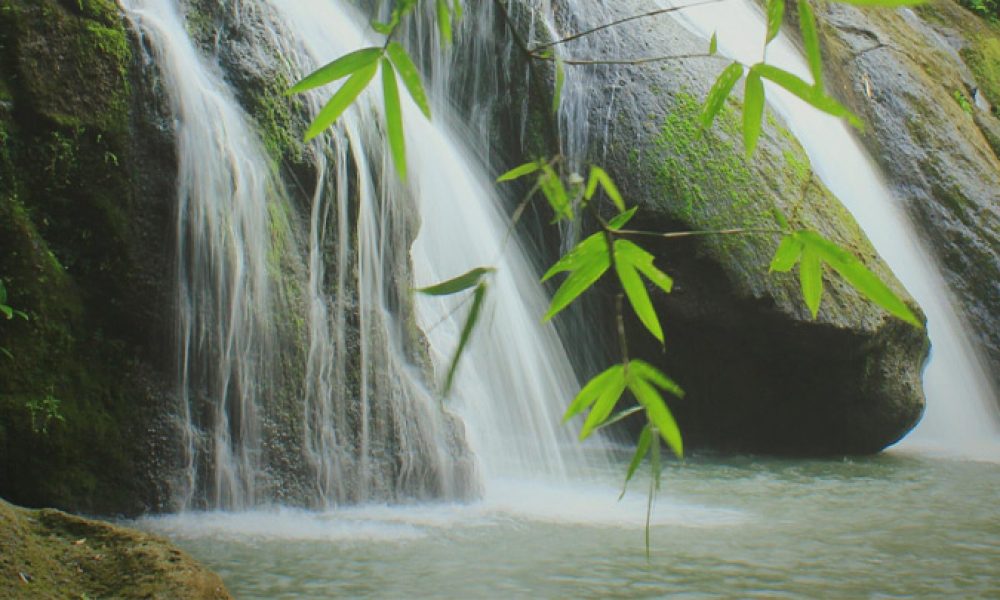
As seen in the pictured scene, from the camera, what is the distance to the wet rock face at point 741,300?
692 cm

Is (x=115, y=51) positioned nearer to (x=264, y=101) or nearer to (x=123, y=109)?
(x=123, y=109)

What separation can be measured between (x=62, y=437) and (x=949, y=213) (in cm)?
768

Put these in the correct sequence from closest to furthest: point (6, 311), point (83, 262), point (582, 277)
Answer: point (582, 277)
point (6, 311)
point (83, 262)

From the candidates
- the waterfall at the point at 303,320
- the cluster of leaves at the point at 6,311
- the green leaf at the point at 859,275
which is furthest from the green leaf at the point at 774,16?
the cluster of leaves at the point at 6,311

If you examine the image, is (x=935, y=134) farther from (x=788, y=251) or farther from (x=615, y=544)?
(x=788, y=251)

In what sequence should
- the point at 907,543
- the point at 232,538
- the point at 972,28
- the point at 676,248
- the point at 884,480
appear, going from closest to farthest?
1. the point at 232,538
2. the point at 907,543
3. the point at 884,480
4. the point at 676,248
5. the point at 972,28

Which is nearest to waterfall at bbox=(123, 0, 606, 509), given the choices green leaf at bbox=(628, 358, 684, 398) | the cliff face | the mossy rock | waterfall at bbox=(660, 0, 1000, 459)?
the cliff face

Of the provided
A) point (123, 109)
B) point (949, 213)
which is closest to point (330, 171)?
point (123, 109)

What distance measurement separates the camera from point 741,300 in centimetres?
691

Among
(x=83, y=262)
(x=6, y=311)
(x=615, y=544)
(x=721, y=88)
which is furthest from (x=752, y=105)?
(x=83, y=262)

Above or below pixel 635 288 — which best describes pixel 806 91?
above

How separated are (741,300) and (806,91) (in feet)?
20.3

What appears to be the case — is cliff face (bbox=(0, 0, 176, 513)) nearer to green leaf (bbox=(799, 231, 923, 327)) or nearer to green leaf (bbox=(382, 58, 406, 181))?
green leaf (bbox=(382, 58, 406, 181))

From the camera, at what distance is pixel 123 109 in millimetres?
4508
